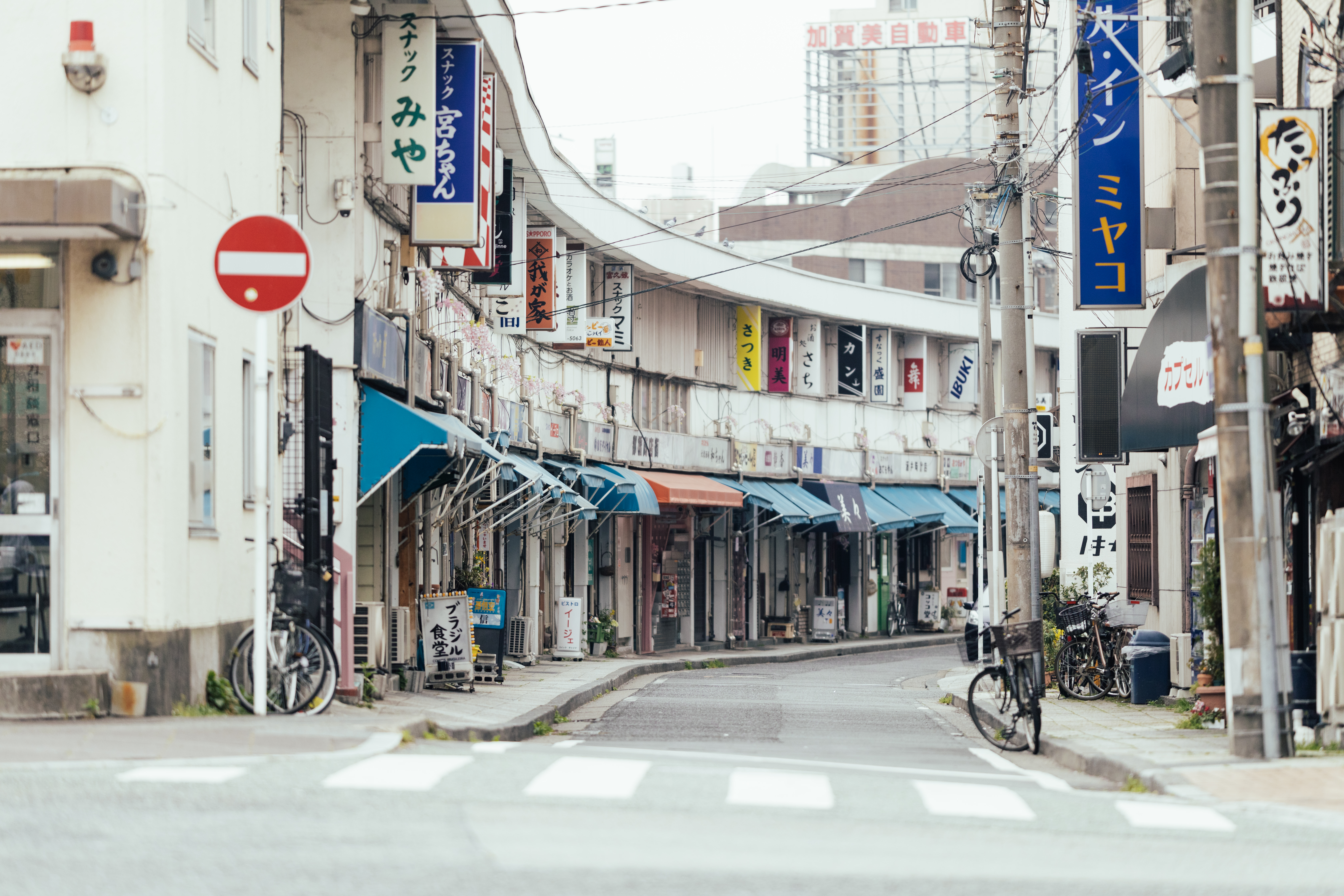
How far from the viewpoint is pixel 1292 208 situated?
43.3 ft

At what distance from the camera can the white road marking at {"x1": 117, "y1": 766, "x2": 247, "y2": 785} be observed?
839 cm

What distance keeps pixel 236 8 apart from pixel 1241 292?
8.14 metres

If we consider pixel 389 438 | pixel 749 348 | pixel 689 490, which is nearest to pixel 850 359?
pixel 749 348

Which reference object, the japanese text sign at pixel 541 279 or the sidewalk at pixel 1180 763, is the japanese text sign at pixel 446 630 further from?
the japanese text sign at pixel 541 279

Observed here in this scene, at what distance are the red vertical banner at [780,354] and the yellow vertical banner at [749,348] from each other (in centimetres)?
122

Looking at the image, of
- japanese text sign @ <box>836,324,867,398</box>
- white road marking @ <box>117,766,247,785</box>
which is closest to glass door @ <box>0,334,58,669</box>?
white road marking @ <box>117,766,247,785</box>

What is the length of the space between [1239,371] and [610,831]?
654 centimetres

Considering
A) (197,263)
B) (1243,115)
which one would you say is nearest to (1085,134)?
(1243,115)

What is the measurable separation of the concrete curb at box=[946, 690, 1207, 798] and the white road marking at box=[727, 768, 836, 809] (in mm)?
2207

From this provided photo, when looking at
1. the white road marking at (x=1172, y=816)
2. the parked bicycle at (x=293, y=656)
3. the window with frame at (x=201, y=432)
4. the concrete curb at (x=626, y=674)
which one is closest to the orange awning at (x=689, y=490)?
the concrete curb at (x=626, y=674)

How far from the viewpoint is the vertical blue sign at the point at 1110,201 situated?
18859mm

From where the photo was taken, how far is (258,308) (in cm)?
1138

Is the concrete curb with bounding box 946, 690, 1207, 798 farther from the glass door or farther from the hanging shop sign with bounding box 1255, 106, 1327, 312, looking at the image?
the glass door

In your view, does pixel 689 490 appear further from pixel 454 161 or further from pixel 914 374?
pixel 454 161
